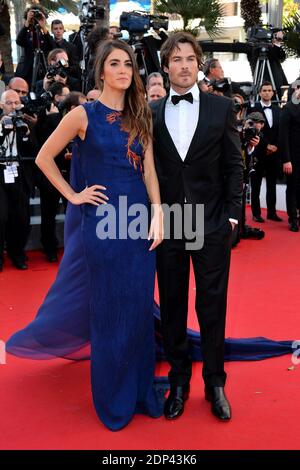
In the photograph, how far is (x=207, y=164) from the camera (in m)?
2.98

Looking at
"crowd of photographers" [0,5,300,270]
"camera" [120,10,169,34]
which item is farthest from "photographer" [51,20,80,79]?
"camera" [120,10,169,34]

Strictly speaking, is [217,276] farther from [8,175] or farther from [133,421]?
[8,175]

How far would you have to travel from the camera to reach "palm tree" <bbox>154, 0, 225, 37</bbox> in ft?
46.6

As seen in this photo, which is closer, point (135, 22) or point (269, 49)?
point (135, 22)

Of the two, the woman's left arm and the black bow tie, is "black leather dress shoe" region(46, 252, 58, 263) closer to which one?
the woman's left arm

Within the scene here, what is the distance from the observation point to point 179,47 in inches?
117

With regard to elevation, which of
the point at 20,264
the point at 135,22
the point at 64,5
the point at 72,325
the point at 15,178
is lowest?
the point at 20,264

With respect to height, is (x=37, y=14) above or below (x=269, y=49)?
above

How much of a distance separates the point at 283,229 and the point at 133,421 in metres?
5.30

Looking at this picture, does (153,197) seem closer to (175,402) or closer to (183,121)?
Result: (183,121)

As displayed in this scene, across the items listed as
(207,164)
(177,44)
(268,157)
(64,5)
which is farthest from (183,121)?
(64,5)

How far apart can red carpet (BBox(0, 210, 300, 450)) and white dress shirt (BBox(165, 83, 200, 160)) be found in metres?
1.23

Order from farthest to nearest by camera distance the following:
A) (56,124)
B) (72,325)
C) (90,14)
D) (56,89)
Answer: (90,14), (56,89), (56,124), (72,325)

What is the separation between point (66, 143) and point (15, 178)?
3.37 metres
